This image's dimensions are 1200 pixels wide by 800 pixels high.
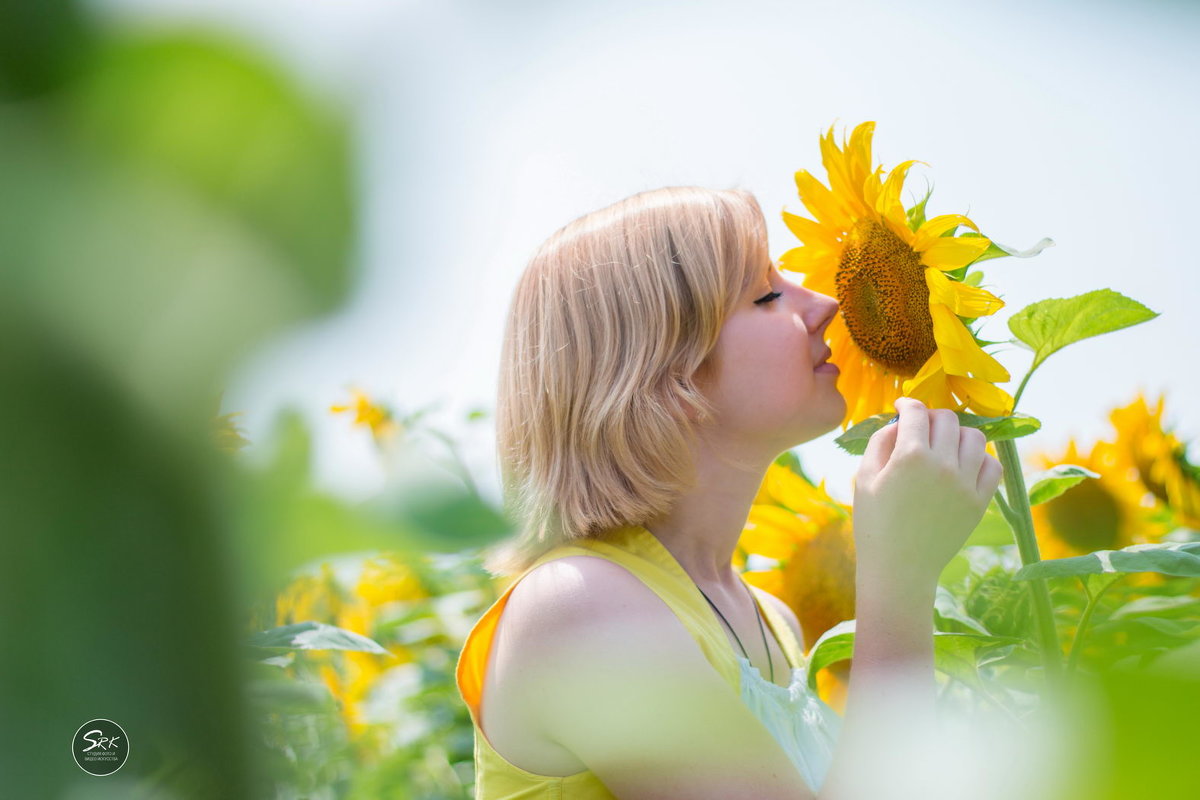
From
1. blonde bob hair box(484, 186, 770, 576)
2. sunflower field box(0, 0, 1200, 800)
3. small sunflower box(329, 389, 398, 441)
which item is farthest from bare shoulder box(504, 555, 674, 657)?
sunflower field box(0, 0, 1200, 800)

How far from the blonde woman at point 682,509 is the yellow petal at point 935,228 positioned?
96 millimetres

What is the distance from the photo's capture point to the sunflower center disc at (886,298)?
65 centimetres

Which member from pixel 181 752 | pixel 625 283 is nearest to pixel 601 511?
pixel 625 283

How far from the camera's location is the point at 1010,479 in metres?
0.64

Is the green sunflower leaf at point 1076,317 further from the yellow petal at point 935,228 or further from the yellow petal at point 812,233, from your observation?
the yellow petal at point 812,233

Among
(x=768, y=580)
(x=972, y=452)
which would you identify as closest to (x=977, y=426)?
(x=972, y=452)

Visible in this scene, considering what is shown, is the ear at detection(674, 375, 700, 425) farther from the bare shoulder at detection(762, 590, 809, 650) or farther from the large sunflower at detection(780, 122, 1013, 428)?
the bare shoulder at detection(762, 590, 809, 650)

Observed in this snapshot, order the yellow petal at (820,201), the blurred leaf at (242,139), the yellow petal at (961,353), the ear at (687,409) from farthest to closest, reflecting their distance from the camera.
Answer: the ear at (687,409) < the yellow petal at (820,201) < the yellow petal at (961,353) < the blurred leaf at (242,139)

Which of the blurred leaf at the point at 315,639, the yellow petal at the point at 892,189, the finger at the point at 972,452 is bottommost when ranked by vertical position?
the blurred leaf at the point at 315,639

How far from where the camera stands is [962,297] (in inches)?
23.6

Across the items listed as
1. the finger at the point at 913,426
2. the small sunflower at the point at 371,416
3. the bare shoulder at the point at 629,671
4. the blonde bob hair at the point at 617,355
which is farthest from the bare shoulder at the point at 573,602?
the small sunflower at the point at 371,416

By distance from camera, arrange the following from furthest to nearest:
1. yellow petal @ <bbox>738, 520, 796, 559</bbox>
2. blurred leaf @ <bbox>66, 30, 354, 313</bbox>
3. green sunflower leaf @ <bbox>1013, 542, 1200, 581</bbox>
Result: yellow petal @ <bbox>738, 520, 796, 559</bbox> < green sunflower leaf @ <bbox>1013, 542, 1200, 581</bbox> < blurred leaf @ <bbox>66, 30, 354, 313</bbox>

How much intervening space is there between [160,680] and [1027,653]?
56cm

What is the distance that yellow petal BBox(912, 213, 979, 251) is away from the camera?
23.4 inches
